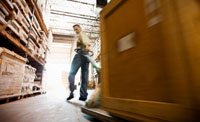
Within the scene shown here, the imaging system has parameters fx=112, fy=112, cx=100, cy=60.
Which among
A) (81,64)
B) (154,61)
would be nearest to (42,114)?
(154,61)

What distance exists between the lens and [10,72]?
216 centimetres

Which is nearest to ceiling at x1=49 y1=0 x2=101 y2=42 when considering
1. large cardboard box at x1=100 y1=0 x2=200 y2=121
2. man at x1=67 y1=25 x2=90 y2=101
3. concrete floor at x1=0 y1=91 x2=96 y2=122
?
man at x1=67 y1=25 x2=90 y2=101

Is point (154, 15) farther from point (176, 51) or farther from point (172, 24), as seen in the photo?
point (176, 51)

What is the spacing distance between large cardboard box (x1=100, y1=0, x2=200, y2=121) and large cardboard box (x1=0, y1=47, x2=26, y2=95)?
1938 millimetres

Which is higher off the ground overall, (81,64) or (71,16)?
(71,16)

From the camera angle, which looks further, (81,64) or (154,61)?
(81,64)

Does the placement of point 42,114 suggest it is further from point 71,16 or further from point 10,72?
point 71,16

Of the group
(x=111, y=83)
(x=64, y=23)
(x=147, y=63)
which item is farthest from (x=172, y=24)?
(x=64, y=23)

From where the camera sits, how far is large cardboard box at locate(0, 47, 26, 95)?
193 cm

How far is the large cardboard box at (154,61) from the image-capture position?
0.48 m

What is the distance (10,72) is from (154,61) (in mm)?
2551

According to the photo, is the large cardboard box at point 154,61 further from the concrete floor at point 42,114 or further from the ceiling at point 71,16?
the ceiling at point 71,16

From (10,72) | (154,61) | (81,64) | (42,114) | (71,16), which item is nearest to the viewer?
(154,61)

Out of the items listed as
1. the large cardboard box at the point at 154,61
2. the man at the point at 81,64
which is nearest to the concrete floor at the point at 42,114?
the large cardboard box at the point at 154,61
